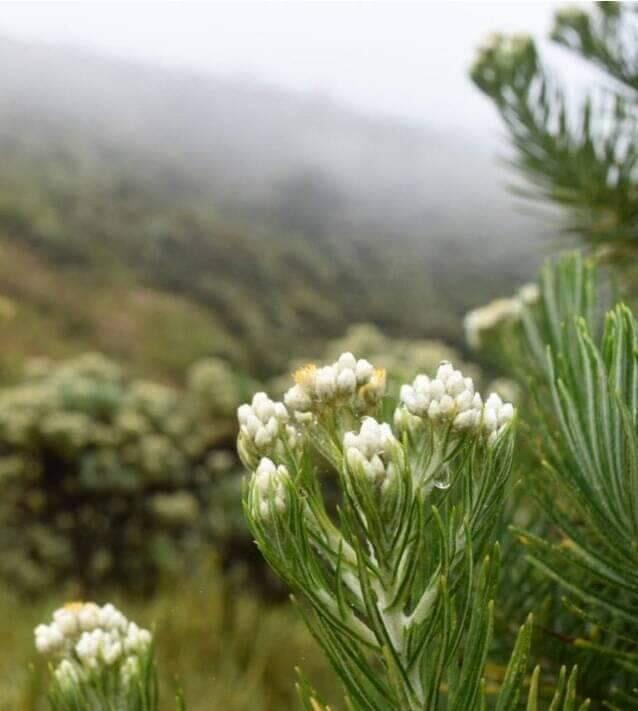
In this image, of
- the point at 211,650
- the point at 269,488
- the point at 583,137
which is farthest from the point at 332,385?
the point at 211,650

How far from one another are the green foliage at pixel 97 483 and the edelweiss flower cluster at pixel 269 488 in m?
7.49

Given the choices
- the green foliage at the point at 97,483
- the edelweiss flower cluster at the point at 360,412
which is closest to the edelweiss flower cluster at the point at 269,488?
the edelweiss flower cluster at the point at 360,412

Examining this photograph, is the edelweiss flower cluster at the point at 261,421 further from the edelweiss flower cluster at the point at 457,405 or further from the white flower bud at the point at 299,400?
the edelweiss flower cluster at the point at 457,405

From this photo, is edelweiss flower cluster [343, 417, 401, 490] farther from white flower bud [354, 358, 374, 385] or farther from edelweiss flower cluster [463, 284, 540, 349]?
edelweiss flower cluster [463, 284, 540, 349]

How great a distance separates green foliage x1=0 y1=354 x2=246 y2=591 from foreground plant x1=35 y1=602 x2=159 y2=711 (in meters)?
7.14

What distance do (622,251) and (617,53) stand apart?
1.72 feet

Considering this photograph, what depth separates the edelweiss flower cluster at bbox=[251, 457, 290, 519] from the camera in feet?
2.42

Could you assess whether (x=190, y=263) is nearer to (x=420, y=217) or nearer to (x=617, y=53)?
(x=617, y=53)

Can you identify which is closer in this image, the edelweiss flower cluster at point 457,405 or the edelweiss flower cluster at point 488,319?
the edelweiss flower cluster at point 457,405

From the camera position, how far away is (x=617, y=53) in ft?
8.12

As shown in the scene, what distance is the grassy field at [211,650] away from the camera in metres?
4.41

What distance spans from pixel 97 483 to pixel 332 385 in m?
7.80

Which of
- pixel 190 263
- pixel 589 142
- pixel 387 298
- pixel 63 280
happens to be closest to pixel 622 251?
pixel 589 142

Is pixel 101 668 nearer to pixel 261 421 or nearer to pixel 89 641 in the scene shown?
pixel 89 641
